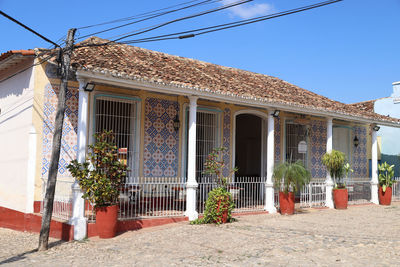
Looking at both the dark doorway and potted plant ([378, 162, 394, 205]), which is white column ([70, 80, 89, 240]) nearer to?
the dark doorway

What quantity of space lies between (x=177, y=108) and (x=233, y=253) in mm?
4994

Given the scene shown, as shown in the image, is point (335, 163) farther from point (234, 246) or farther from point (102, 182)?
point (102, 182)

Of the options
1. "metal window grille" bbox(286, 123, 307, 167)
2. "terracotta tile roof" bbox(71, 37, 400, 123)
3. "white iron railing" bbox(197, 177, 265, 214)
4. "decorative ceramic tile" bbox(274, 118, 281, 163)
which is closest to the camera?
"terracotta tile roof" bbox(71, 37, 400, 123)

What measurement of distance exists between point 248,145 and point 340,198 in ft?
15.3

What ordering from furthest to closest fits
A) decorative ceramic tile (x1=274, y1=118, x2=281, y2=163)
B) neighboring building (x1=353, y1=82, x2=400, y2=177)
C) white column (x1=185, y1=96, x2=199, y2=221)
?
neighboring building (x1=353, y1=82, x2=400, y2=177), decorative ceramic tile (x1=274, y1=118, x2=281, y2=163), white column (x1=185, y1=96, x2=199, y2=221)

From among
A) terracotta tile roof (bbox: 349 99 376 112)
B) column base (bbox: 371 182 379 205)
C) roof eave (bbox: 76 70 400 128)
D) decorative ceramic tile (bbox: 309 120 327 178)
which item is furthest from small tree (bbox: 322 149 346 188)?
terracotta tile roof (bbox: 349 99 376 112)

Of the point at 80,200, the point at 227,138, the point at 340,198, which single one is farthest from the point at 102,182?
the point at 340,198

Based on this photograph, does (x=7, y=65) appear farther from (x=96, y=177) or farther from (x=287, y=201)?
(x=287, y=201)

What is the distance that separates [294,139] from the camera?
13078 millimetres

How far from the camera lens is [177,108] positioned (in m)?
10.5

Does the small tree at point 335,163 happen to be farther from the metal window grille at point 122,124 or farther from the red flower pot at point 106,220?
the red flower pot at point 106,220

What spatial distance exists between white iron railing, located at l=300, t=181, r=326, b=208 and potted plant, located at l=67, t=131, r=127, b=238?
5.61m

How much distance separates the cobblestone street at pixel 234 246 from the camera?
5891 millimetres

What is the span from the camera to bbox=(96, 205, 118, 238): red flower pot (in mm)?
7355
